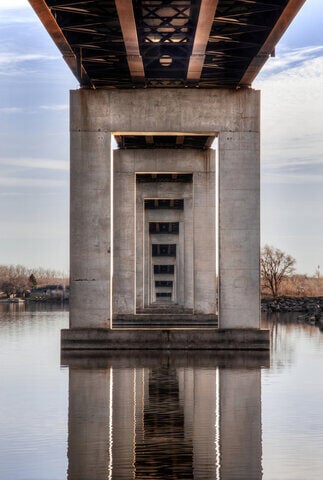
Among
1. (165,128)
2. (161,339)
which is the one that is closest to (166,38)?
(165,128)

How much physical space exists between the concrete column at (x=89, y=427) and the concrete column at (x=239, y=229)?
35.9ft

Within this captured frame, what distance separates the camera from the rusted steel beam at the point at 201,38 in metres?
25.7

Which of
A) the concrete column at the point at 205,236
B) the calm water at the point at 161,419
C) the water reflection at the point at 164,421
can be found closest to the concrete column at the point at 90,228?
the calm water at the point at 161,419

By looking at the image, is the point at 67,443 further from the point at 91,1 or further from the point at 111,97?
the point at 111,97

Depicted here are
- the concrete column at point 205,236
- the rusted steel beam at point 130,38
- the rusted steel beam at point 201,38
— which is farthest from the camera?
the concrete column at point 205,236

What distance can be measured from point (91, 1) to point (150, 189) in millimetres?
Result: 41571

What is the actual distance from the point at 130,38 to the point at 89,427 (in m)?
16.8

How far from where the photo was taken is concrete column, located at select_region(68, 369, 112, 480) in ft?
38.6

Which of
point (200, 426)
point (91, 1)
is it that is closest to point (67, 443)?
point (200, 426)

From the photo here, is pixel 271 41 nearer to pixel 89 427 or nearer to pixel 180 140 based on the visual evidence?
pixel 89 427

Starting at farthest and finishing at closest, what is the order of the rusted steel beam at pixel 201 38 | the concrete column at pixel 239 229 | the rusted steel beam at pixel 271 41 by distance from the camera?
the concrete column at pixel 239 229 → the rusted steel beam at pixel 271 41 → the rusted steel beam at pixel 201 38

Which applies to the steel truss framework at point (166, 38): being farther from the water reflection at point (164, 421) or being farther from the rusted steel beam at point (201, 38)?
the water reflection at point (164, 421)

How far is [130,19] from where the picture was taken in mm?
27141

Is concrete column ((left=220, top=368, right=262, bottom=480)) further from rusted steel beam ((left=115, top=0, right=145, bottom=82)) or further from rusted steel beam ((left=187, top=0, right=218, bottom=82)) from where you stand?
rusted steel beam ((left=115, top=0, right=145, bottom=82))
